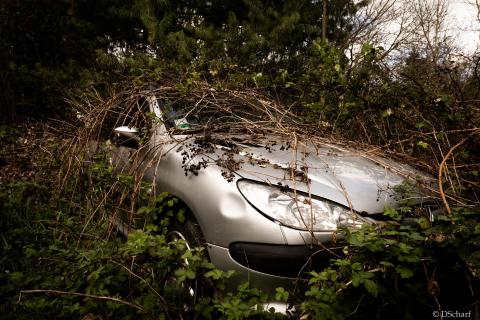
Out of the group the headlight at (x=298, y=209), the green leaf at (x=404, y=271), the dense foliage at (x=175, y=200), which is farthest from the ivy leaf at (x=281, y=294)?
the green leaf at (x=404, y=271)

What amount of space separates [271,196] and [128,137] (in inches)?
60.9

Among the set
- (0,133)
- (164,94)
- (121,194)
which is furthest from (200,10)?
(121,194)

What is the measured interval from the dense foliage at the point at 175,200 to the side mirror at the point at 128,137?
253mm

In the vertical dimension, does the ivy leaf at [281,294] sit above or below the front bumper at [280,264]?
below

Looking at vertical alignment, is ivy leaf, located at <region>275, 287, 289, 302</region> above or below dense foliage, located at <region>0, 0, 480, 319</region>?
below

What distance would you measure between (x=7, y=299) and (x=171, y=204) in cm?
93

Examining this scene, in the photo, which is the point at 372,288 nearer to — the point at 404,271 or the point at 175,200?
the point at 404,271

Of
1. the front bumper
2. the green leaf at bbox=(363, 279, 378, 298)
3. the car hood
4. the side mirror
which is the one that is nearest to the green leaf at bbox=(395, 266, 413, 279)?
the green leaf at bbox=(363, 279, 378, 298)

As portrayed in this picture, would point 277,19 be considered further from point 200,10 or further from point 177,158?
point 177,158

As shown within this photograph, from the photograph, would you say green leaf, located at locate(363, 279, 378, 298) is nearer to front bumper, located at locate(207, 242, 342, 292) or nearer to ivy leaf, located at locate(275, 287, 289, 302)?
front bumper, located at locate(207, 242, 342, 292)

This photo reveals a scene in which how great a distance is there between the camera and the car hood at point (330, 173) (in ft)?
6.22

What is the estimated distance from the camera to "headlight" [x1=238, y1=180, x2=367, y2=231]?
1.76 meters

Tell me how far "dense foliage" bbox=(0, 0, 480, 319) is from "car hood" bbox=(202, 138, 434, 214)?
135 millimetres

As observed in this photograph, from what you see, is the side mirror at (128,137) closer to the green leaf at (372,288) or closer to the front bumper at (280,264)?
the front bumper at (280,264)
